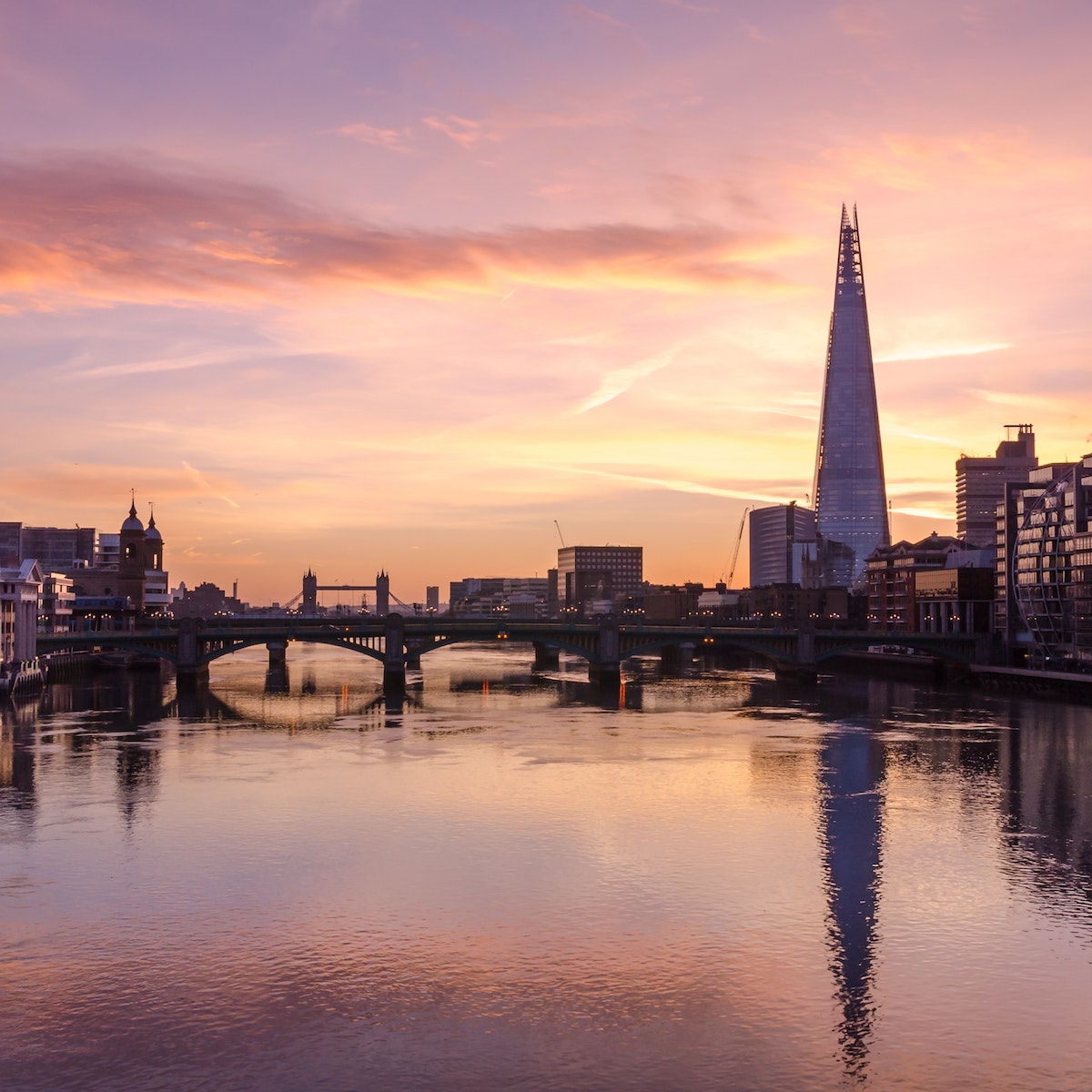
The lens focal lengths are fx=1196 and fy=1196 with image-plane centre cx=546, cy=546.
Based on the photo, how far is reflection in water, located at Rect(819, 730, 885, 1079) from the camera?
3909 centimetres

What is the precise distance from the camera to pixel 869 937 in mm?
47062

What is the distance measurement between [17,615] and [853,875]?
122 metres

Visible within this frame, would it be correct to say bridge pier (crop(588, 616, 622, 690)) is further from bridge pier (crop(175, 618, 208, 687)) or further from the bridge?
bridge pier (crop(175, 618, 208, 687))

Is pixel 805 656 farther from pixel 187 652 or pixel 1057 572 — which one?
pixel 187 652

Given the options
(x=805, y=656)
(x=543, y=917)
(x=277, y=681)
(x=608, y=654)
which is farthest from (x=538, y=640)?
(x=543, y=917)

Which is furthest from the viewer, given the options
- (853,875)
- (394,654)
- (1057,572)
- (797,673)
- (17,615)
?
(797,673)

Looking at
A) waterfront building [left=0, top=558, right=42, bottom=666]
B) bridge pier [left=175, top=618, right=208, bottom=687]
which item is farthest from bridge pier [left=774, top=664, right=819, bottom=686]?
waterfront building [left=0, top=558, right=42, bottom=666]

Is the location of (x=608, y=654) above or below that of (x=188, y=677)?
above

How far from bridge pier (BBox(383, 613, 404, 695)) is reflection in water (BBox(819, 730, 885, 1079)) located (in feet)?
240

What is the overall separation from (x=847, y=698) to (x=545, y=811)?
84.8 metres

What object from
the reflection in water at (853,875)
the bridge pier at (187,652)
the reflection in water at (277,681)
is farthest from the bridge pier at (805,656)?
the bridge pier at (187,652)

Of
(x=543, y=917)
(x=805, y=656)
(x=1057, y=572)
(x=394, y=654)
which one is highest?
(x=1057, y=572)

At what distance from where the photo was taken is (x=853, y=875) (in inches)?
2222

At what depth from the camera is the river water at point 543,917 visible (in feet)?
118
